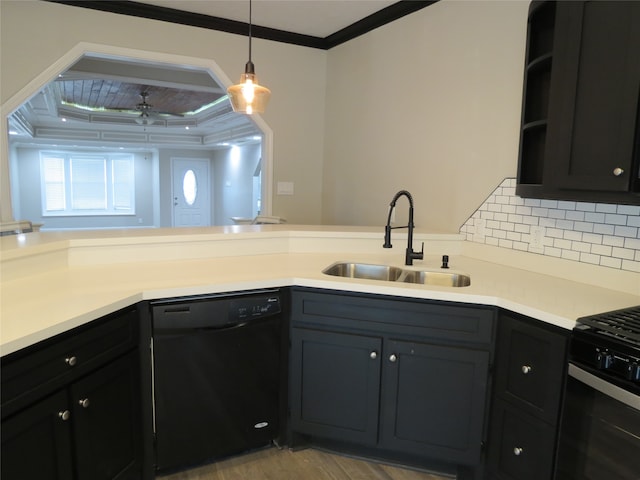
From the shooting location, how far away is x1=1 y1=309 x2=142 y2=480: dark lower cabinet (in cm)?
126

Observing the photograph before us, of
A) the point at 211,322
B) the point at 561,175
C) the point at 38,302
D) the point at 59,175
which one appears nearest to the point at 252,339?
the point at 211,322

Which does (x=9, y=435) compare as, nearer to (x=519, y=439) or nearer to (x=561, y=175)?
(x=519, y=439)

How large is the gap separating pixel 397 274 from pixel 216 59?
246 cm

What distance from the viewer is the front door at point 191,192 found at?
39.9 ft

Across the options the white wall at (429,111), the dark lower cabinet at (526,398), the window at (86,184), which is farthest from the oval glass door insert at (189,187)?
the dark lower cabinet at (526,398)

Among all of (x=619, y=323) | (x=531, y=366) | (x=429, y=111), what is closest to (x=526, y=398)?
(x=531, y=366)

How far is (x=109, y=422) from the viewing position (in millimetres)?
1646

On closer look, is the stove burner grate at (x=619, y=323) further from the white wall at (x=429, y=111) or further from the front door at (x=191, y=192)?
the front door at (x=191, y=192)

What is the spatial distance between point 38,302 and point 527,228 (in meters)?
2.30

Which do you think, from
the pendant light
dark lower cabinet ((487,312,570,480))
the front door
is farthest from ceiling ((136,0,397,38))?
the front door

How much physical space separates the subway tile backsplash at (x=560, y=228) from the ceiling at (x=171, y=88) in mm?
1582

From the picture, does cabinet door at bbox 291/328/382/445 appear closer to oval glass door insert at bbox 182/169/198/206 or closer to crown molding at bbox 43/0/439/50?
crown molding at bbox 43/0/439/50

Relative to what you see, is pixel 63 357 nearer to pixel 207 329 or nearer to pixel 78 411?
pixel 78 411

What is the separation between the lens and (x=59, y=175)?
11.9m
